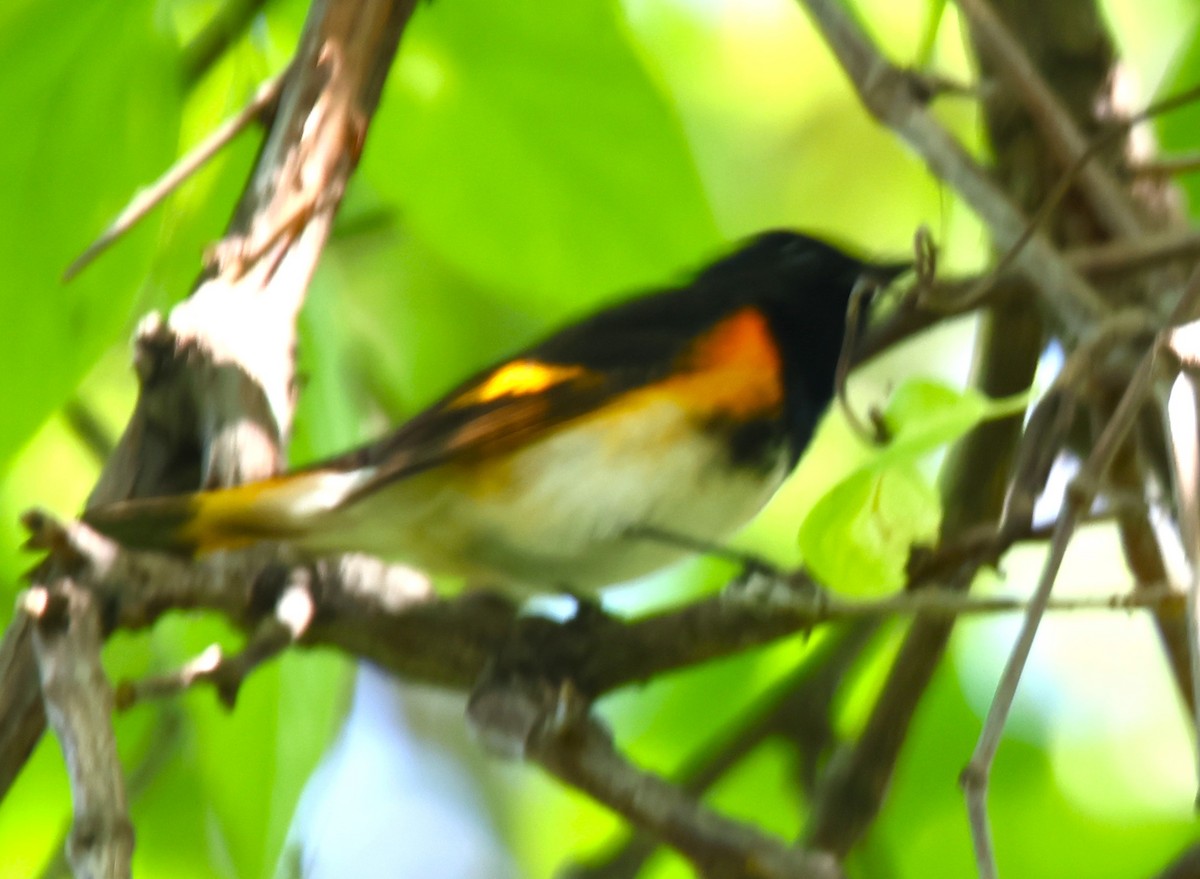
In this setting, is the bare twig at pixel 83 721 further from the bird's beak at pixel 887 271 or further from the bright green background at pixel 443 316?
the bird's beak at pixel 887 271

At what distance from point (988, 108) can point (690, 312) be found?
484 mm

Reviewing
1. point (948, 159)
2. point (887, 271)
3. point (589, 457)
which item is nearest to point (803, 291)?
point (887, 271)

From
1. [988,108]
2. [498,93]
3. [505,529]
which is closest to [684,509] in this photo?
[505,529]

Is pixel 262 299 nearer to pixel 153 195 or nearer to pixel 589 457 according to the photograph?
pixel 153 195

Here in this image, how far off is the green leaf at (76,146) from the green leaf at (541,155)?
0.31 metres

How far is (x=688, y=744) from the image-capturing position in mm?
2004

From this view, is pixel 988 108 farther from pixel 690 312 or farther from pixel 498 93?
pixel 498 93

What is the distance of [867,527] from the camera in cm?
102

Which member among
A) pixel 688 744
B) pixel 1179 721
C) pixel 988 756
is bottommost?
pixel 1179 721

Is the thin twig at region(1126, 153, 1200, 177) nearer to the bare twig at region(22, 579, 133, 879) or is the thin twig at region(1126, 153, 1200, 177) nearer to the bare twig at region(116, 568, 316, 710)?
the bare twig at region(116, 568, 316, 710)

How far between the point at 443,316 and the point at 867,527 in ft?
4.95

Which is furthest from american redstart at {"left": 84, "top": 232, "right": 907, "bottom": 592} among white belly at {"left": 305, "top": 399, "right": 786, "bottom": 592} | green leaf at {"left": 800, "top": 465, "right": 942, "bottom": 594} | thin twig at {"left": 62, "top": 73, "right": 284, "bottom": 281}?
green leaf at {"left": 800, "top": 465, "right": 942, "bottom": 594}

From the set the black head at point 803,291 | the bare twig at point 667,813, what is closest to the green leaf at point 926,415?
the bare twig at point 667,813

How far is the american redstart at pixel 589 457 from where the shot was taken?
5.75 ft
